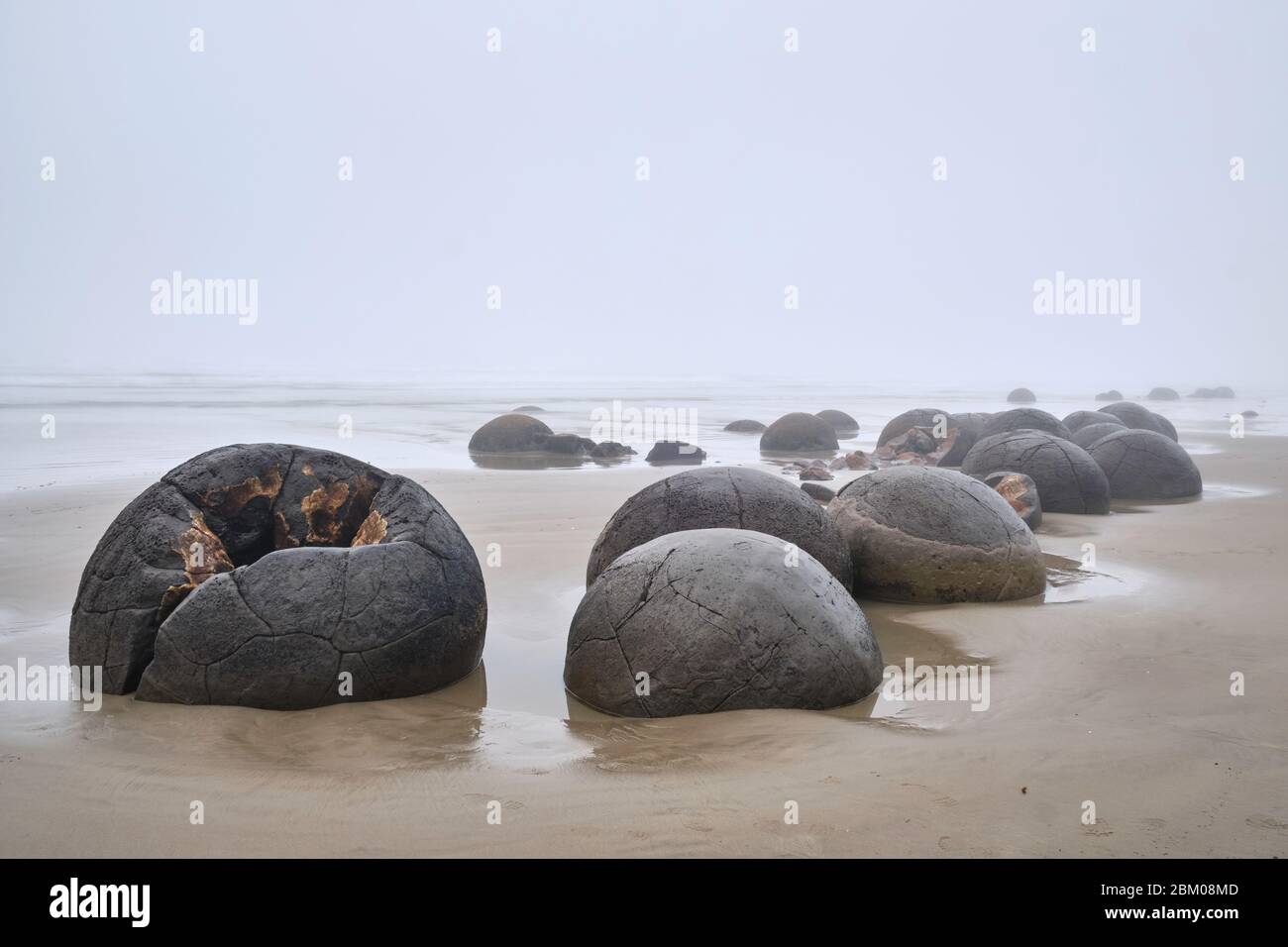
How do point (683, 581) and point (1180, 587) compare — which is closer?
point (683, 581)

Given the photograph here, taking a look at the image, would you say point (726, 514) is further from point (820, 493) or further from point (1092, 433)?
point (1092, 433)

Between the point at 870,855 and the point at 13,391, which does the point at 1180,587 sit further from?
the point at 13,391

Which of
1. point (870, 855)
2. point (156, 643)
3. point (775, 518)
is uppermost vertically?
point (775, 518)

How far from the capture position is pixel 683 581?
217 inches

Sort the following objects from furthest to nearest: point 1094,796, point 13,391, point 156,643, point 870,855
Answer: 1. point 13,391
2. point 156,643
3. point 1094,796
4. point 870,855

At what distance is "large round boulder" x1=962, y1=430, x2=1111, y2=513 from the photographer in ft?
41.5

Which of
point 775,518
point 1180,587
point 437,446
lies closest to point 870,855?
point 775,518

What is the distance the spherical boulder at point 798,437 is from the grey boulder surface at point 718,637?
17.0 metres

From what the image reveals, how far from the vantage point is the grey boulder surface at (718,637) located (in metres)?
5.21

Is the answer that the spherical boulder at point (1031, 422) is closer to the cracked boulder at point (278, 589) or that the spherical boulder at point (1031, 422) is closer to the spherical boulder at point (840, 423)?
the spherical boulder at point (840, 423)

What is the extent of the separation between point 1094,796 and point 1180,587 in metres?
4.81

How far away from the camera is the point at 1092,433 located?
18.4 m

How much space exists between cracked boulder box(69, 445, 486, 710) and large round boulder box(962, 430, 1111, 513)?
8.79 m

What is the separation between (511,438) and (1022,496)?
40.0 ft
